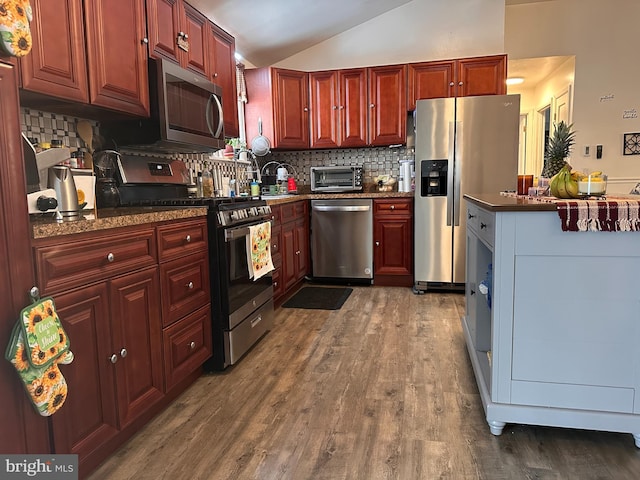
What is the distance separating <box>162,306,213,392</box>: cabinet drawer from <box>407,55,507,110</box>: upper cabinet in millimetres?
3011

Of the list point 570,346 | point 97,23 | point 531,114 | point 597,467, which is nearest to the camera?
point 597,467

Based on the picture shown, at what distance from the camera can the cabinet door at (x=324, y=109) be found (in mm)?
4316

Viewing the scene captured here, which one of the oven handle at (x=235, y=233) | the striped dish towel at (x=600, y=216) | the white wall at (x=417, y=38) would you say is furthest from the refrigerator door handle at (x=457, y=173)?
the striped dish towel at (x=600, y=216)

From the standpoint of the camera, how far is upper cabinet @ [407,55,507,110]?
3.93 m

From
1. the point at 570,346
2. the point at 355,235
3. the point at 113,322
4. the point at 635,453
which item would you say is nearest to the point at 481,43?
the point at 355,235

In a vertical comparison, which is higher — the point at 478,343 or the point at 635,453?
the point at 478,343

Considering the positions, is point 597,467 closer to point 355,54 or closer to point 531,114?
point 355,54

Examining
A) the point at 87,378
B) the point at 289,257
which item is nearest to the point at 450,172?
the point at 289,257

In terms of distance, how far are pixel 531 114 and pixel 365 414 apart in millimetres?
6958

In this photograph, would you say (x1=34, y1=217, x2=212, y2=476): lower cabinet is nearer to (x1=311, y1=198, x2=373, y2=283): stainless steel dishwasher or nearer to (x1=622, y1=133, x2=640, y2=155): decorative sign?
(x1=311, y1=198, x2=373, y2=283): stainless steel dishwasher

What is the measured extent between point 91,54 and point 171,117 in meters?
0.54

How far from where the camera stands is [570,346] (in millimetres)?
1586

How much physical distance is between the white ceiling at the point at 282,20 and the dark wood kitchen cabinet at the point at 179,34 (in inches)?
19.0

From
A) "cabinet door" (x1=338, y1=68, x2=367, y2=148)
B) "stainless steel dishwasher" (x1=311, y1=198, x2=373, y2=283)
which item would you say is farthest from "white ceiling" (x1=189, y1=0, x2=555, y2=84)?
"stainless steel dishwasher" (x1=311, y1=198, x2=373, y2=283)
